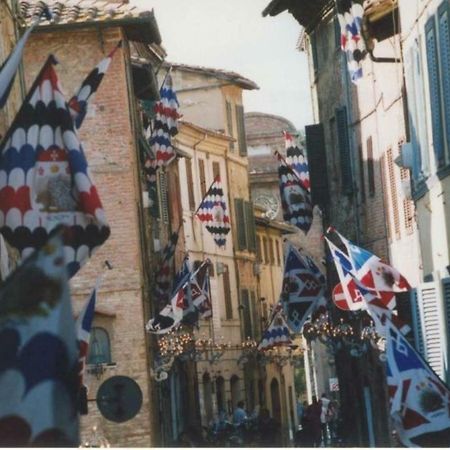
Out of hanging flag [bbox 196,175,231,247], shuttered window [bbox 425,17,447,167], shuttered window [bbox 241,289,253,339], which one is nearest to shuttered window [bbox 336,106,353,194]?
hanging flag [bbox 196,175,231,247]

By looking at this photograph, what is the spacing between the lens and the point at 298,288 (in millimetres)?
30734

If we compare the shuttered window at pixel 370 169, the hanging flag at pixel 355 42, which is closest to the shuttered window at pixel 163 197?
the shuttered window at pixel 370 169

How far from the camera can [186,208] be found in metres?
47.9

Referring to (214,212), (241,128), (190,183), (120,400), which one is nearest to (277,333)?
(214,212)

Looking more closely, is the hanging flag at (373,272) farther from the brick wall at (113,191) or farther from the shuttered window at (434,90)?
the brick wall at (113,191)

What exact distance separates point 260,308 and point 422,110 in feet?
119

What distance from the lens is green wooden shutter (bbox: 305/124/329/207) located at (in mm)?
34625

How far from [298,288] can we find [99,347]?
3.40m

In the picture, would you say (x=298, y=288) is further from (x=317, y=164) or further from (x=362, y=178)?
(x=317, y=164)

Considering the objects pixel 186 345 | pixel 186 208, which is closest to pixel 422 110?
pixel 186 345

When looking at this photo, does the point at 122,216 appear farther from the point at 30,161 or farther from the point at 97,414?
the point at 30,161

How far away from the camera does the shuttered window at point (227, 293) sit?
2051 inches

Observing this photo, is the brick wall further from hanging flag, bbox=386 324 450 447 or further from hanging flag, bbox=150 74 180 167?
hanging flag, bbox=386 324 450 447

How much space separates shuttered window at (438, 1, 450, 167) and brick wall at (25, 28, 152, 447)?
12930 millimetres
